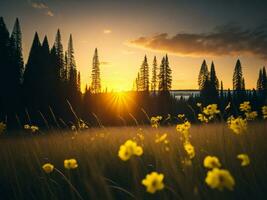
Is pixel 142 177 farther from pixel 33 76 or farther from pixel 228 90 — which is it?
pixel 228 90

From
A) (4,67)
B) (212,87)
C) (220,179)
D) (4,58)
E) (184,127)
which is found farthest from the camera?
(212,87)

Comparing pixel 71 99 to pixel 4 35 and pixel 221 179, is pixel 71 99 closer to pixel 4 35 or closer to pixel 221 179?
pixel 4 35

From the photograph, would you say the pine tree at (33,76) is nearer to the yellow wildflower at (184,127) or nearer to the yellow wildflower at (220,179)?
the yellow wildflower at (184,127)

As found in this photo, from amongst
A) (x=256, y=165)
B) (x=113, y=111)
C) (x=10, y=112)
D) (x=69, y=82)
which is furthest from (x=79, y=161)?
(x=113, y=111)

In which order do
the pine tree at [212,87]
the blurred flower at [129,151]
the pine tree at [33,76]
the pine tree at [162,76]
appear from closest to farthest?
the blurred flower at [129,151] → the pine tree at [33,76] → the pine tree at [212,87] → the pine tree at [162,76]

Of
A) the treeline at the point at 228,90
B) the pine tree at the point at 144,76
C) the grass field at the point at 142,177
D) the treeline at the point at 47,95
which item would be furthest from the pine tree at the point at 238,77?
the grass field at the point at 142,177

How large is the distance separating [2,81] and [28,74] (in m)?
3.45

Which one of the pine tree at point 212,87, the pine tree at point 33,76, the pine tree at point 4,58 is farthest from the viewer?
the pine tree at point 212,87

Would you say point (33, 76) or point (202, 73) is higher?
point (202, 73)

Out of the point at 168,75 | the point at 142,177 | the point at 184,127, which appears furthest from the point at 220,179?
the point at 168,75

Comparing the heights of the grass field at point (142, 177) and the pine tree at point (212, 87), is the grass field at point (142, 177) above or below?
below

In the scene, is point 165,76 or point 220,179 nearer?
point 220,179

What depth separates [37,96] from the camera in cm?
2984

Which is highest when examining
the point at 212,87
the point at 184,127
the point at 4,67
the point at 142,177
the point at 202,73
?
the point at 202,73
